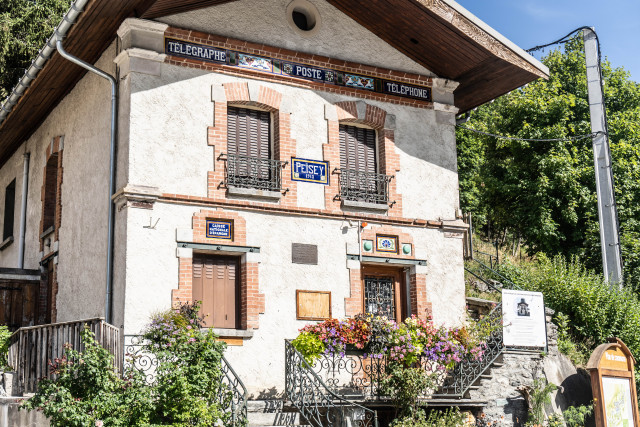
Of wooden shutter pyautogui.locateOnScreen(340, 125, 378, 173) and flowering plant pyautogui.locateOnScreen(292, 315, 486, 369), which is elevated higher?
wooden shutter pyautogui.locateOnScreen(340, 125, 378, 173)

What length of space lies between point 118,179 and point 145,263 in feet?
5.23

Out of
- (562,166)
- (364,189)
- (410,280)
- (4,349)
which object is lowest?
(4,349)

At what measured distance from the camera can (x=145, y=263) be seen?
1277 cm

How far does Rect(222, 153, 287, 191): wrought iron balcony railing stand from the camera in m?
13.9

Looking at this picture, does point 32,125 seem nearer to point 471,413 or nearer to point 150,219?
point 150,219

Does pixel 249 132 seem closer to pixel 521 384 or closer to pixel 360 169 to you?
pixel 360 169

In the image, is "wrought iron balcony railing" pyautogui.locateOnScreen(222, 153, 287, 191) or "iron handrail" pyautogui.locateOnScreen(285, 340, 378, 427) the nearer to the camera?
"iron handrail" pyautogui.locateOnScreen(285, 340, 378, 427)

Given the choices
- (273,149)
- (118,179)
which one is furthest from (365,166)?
(118,179)

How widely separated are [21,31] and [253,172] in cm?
1292

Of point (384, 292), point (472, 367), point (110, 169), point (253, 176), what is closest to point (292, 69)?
point (253, 176)

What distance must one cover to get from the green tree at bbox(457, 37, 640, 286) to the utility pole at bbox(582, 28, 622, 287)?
15.0 feet

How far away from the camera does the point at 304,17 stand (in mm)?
15297

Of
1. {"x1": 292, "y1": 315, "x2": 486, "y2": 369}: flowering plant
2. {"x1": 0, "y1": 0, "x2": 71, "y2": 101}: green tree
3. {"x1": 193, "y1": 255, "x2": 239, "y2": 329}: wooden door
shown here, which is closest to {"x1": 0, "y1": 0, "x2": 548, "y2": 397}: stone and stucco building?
{"x1": 193, "y1": 255, "x2": 239, "y2": 329}: wooden door

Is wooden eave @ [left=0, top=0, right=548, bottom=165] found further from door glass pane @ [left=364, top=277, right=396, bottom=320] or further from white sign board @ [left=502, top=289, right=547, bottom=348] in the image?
door glass pane @ [left=364, top=277, right=396, bottom=320]
